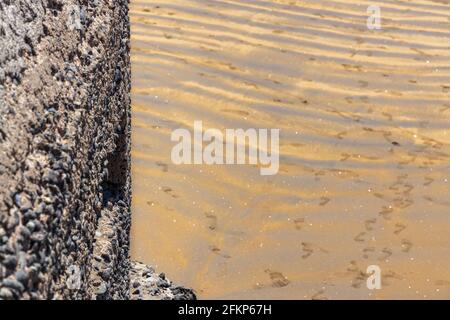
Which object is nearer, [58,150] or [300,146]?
[58,150]

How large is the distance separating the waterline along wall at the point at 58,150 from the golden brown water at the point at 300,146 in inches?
69.5

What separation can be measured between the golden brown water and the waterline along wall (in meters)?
1.77

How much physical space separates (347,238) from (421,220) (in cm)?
49

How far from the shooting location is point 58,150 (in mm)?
1493

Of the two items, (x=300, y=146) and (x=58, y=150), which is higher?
(x=300, y=146)

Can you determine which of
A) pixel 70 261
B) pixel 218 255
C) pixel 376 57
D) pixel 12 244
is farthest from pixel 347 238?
pixel 12 244

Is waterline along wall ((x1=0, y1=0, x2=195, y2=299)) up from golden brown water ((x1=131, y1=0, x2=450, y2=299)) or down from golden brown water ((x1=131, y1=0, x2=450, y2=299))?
down

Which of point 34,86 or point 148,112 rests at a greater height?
point 148,112

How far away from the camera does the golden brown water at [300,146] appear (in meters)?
3.87

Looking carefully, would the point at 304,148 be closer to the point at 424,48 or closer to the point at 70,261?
the point at 424,48

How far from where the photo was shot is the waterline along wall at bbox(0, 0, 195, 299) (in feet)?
4.23

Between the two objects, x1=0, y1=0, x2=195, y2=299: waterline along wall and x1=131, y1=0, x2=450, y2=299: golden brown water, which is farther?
x1=131, y1=0, x2=450, y2=299: golden brown water

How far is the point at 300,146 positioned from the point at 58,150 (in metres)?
3.46

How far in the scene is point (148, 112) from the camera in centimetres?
504
